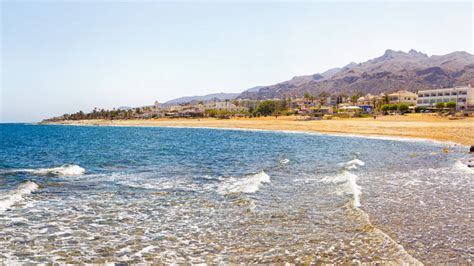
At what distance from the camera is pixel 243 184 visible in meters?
17.9

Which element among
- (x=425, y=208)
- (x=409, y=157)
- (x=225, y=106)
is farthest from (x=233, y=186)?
(x=225, y=106)

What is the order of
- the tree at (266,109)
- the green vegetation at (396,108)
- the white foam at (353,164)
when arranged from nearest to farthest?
the white foam at (353,164) → the green vegetation at (396,108) → the tree at (266,109)

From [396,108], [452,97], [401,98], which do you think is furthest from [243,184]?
[401,98]

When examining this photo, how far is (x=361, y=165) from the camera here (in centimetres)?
2392

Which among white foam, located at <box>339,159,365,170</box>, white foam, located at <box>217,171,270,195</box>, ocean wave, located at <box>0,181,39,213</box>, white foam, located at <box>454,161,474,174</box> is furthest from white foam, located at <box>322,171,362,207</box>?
ocean wave, located at <box>0,181,39,213</box>

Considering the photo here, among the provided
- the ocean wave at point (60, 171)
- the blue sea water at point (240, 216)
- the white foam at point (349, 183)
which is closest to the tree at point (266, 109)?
the ocean wave at point (60, 171)

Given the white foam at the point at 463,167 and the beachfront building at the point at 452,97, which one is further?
the beachfront building at the point at 452,97

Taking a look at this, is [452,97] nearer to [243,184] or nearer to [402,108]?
[402,108]

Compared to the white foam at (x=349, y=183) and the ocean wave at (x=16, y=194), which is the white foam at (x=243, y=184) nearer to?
the white foam at (x=349, y=183)

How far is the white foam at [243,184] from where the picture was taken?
16.2 meters

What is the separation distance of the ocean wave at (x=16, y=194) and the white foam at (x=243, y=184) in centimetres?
816

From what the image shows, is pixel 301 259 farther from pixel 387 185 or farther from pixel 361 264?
pixel 387 185

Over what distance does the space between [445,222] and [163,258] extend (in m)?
8.34

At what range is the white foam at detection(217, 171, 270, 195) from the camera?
16.2 meters
